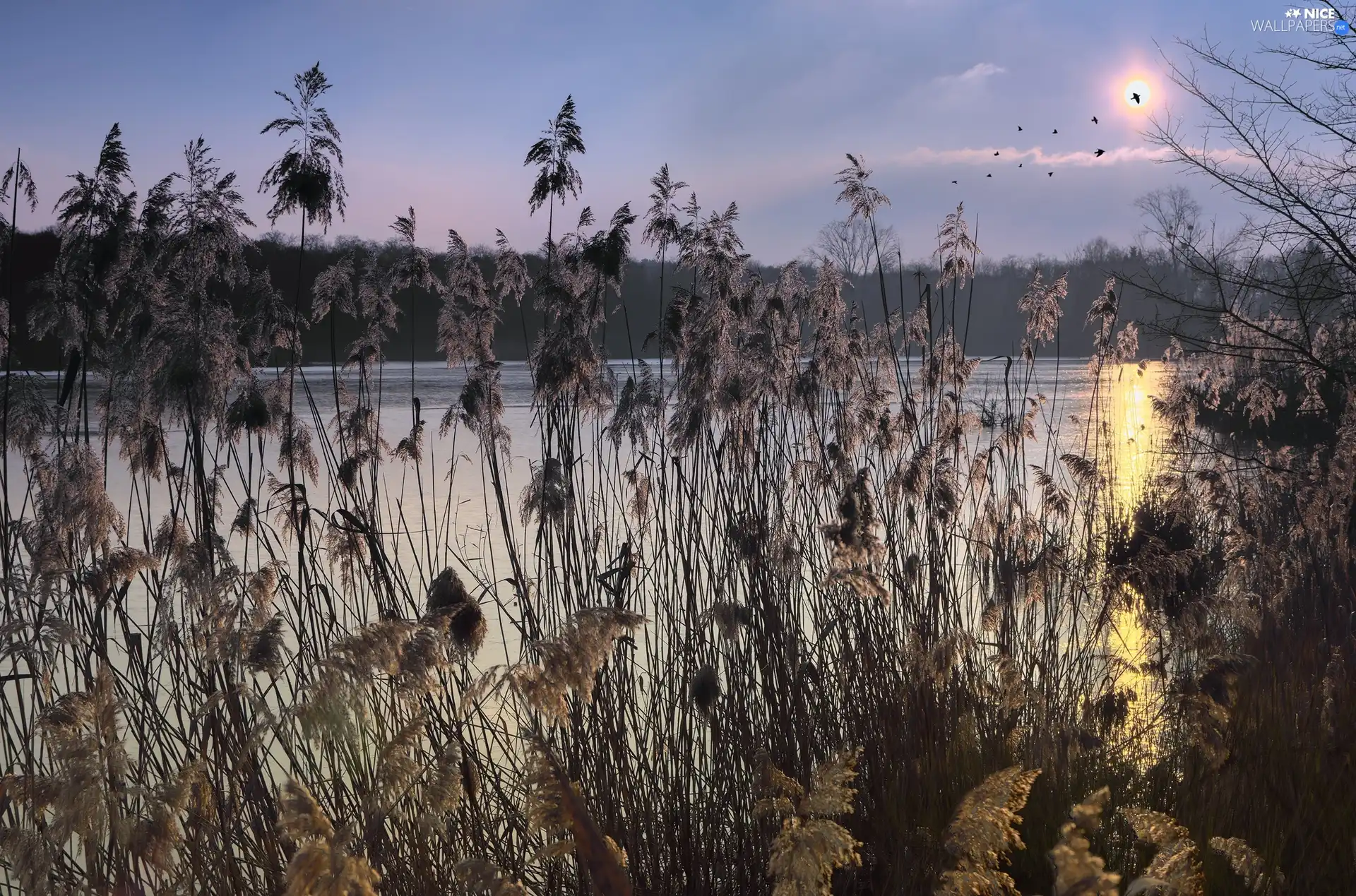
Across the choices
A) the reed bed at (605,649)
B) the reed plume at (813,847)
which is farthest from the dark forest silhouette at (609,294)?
the reed plume at (813,847)

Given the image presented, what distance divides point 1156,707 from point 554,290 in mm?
2685

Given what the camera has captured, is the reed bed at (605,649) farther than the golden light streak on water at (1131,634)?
No

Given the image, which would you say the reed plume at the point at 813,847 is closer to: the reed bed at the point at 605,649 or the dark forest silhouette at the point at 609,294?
the reed bed at the point at 605,649

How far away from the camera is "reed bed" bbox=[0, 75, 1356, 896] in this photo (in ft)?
4.43

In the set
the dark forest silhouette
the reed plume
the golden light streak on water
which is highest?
the dark forest silhouette

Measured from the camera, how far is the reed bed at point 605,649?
1.35 meters

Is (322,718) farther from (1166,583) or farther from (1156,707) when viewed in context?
(1156,707)

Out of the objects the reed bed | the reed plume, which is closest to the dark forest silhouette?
the reed bed

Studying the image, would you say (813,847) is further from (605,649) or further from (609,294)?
(609,294)

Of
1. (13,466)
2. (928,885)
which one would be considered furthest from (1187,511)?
(13,466)

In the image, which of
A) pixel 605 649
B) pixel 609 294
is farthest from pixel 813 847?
pixel 609 294

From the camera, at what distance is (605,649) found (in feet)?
4.09

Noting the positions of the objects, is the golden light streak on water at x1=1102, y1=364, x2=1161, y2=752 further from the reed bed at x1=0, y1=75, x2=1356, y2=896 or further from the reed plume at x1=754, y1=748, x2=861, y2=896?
the reed plume at x1=754, y1=748, x2=861, y2=896

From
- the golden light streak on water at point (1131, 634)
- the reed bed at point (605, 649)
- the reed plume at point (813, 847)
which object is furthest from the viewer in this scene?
the golden light streak on water at point (1131, 634)
